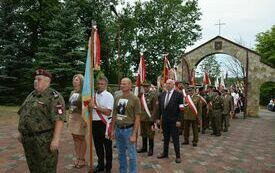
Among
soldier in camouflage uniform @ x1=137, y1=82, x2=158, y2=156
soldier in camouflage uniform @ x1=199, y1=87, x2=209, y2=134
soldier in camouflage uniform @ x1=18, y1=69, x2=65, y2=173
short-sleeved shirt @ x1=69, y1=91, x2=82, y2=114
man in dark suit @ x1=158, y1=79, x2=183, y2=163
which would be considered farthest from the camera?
soldier in camouflage uniform @ x1=199, y1=87, x2=209, y2=134

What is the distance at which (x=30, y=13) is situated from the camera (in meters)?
26.1

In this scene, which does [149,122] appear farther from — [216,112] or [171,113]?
[216,112]

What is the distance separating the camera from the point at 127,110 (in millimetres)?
6512

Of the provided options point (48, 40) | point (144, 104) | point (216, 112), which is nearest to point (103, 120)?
point (144, 104)

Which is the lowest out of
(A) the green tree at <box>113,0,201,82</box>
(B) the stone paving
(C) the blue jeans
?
(B) the stone paving

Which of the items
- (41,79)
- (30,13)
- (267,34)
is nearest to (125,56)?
(30,13)

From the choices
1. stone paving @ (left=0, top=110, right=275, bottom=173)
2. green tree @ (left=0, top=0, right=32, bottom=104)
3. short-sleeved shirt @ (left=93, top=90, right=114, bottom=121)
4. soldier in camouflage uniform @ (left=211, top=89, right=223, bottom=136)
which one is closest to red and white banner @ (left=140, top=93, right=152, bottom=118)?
stone paving @ (left=0, top=110, right=275, bottom=173)

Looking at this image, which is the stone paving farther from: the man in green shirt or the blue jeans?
the man in green shirt

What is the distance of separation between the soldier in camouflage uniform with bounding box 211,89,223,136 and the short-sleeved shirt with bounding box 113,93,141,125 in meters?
8.10

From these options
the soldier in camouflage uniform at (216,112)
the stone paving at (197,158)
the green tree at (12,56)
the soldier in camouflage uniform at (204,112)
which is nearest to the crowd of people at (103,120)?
the stone paving at (197,158)

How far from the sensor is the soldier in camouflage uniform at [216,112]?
14070 millimetres

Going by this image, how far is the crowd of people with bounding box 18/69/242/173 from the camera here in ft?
15.6

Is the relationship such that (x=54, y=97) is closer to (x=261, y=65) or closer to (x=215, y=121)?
(x=215, y=121)

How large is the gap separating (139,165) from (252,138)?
24.2 feet
